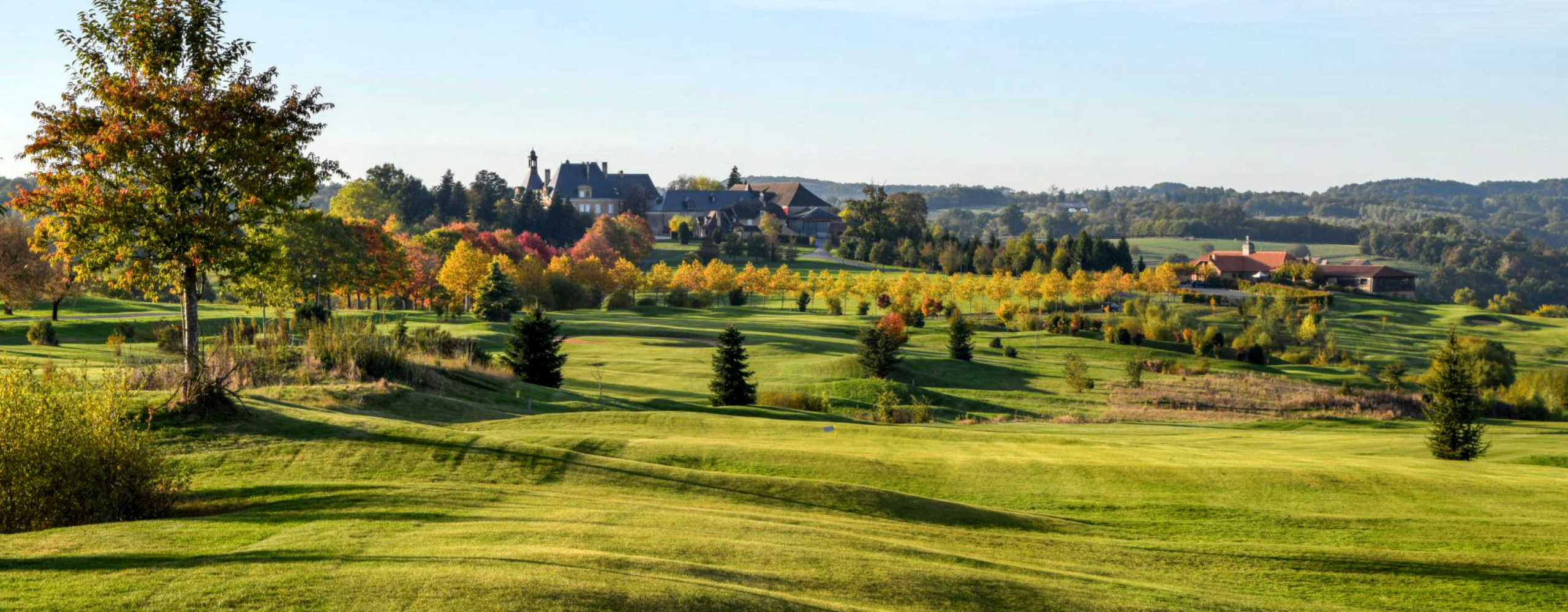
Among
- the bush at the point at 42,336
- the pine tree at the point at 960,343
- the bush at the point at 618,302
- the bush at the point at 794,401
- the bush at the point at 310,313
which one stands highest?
the bush at the point at 310,313

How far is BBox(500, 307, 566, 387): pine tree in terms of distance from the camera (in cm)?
4534

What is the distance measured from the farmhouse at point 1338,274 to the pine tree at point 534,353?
117m

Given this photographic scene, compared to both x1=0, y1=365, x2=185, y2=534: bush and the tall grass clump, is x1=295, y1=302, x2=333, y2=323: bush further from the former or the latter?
Answer: x1=0, y1=365, x2=185, y2=534: bush

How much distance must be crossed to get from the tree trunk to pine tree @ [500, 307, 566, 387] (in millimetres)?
18994

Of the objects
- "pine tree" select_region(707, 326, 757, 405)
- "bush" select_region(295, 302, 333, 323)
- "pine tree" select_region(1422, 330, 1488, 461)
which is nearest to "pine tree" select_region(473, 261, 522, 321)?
"bush" select_region(295, 302, 333, 323)

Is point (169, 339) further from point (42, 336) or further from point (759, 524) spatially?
point (759, 524)

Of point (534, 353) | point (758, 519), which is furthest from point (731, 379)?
point (758, 519)

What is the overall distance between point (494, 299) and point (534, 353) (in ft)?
121

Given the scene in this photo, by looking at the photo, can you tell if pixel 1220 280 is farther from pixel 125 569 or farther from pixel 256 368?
pixel 125 569

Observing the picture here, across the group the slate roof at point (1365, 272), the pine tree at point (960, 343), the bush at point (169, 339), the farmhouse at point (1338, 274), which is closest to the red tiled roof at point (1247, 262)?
the farmhouse at point (1338, 274)

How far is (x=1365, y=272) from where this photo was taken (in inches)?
5979

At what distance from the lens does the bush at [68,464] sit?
1512 centimetres

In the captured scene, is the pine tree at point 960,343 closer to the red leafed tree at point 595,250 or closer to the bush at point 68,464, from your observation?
the bush at point 68,464

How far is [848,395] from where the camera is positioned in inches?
2226
